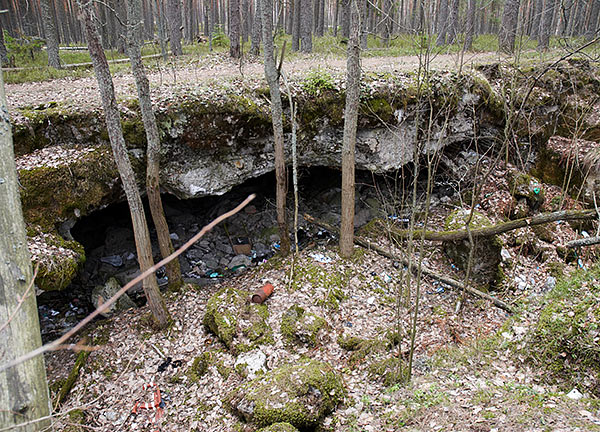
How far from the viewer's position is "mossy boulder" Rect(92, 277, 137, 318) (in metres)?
7.86

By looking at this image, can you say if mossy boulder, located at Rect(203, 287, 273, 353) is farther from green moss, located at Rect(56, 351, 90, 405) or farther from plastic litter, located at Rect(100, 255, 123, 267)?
plastic litter, located at Rect(100, 255, 123, 267)

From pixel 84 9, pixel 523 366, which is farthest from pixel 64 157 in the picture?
pixel 523 366

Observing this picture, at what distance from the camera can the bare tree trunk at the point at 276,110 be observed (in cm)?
725

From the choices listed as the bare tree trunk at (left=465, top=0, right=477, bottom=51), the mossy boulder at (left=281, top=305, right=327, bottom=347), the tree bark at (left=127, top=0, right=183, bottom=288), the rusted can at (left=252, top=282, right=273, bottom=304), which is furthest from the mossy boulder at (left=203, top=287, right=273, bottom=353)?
the bare tree trunk at (left=465, top=0, right=477, bottom=51)

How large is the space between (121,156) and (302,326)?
14.0ft

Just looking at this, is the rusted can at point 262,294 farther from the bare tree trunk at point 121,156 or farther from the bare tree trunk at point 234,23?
the bare tree trunk at point 234,23

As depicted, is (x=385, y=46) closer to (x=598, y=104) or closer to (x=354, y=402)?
(x=598, y=104)

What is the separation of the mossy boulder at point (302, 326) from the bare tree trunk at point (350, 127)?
7.47ft

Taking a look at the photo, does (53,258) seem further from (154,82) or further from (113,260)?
(154,82)

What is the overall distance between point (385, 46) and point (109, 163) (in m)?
15.3

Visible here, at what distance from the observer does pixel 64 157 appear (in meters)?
7.19

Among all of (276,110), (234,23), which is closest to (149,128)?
(276,110)

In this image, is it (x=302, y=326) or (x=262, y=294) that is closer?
(x=302, y=326)

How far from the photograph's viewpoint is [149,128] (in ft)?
21.7
